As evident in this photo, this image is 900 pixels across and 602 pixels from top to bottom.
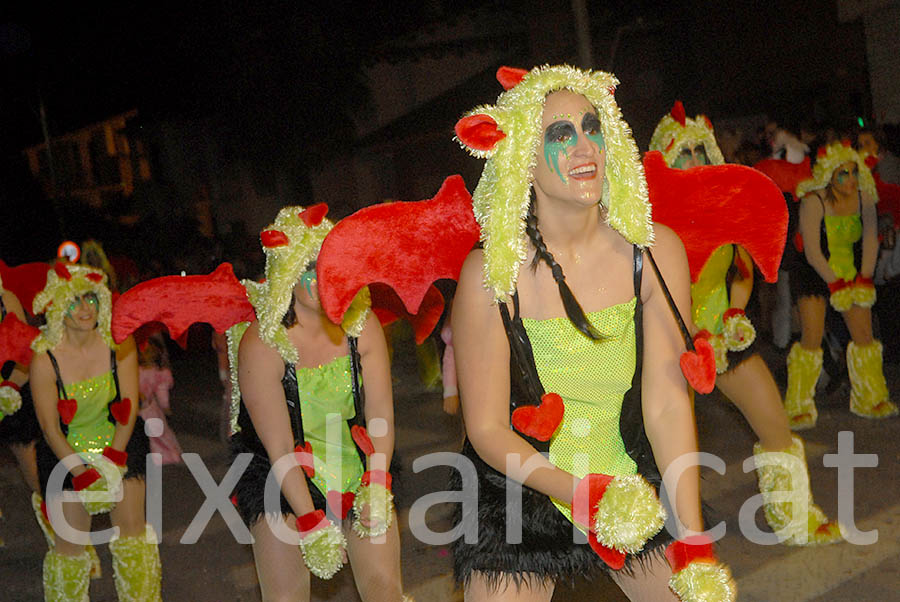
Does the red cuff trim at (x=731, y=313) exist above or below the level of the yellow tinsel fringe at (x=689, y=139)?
below

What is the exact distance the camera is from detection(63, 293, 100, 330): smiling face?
4.99 meters

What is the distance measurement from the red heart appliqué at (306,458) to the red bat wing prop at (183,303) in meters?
0.70

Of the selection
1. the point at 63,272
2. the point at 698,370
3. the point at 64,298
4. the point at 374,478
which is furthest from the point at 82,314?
the point at 698,370

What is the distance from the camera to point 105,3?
26.2 metres

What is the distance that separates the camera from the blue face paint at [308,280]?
12.3 ft

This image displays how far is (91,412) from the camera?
503 centimetres

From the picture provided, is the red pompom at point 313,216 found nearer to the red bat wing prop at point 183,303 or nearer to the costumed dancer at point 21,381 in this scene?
the red bat wing prop at point 183,303

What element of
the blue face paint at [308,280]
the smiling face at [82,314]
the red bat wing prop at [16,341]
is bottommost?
the red bat wing prop at [16,341]

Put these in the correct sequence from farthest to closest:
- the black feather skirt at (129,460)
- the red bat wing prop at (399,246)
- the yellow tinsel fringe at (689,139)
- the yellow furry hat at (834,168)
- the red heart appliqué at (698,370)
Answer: the yellow furry hat at (834,168)
the yellow tinsel fringe at (689,139)
the black feather skirt at (129,460)
the red bat wing prop at (399,246)
the red heart appliqué at (698,370)

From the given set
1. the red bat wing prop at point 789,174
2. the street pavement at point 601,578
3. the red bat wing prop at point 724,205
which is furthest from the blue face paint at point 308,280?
the red bat wing prop at point 789,174

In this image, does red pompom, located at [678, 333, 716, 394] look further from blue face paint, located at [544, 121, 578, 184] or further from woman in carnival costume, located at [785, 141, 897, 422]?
woman in carnival costume, located at [785, 141, 897, 422]

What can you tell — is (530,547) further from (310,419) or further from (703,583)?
(310,419)

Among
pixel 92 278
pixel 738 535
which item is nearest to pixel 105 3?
pixel 92 278

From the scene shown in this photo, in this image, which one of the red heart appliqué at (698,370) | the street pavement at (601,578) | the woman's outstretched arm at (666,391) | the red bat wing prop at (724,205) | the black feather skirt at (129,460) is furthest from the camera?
the black feather skirt at (129,460)
